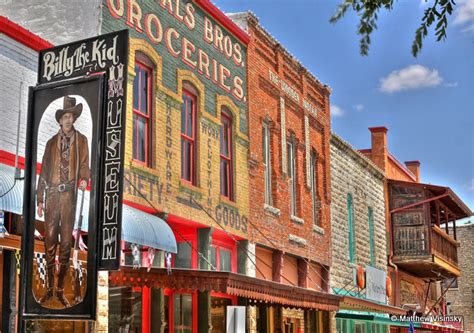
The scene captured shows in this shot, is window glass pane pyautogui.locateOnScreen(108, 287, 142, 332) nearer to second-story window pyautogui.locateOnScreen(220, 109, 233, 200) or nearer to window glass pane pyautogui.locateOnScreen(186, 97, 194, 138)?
window glass pane pyautogui.locateOnScreen(186, 97, 194, 138)

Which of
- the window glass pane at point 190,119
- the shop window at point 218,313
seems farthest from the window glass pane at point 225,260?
the window glass pane at point 190,119

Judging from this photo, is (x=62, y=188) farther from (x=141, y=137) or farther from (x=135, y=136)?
(x=141, y=137)

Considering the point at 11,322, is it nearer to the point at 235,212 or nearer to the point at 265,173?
the point at 235,212

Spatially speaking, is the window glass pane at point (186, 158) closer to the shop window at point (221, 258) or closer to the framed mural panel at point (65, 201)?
the shop window at point (221, 258)

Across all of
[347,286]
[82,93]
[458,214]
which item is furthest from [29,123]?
[458,214]

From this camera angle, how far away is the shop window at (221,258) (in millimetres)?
18984

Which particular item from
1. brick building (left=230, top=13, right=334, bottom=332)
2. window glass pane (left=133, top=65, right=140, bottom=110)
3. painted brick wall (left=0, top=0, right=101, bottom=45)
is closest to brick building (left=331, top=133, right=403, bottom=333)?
brick building (left=230, top=13, right=334, bottom=332)

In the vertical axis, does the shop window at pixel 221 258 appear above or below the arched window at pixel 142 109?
below

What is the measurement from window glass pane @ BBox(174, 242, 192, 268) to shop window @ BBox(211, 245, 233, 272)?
1030 mm

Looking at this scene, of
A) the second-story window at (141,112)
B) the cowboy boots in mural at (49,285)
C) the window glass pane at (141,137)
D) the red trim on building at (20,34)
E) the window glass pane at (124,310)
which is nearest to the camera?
the cowboy boots in mural at (49,285)

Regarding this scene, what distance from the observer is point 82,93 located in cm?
1134

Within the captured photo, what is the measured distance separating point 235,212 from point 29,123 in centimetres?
855

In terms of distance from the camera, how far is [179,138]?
1722 cm

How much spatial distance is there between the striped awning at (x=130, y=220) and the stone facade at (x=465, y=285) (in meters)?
43.8
